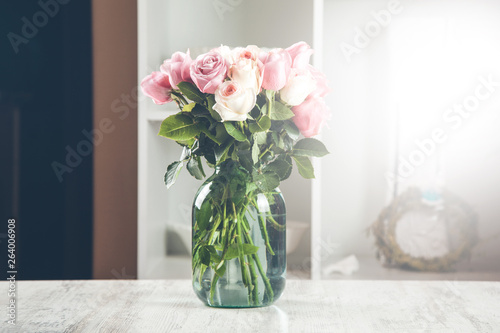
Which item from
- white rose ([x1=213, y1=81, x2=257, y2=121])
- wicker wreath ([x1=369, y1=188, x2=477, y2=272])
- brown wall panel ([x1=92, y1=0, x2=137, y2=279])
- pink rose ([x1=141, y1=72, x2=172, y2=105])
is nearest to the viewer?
white rose ([x1=213, y1=81, x2=257, y2=121])

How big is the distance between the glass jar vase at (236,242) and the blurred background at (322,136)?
42.4 inches

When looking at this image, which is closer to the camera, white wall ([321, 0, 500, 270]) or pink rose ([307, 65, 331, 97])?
pink rose ([307, 65, 331, 97])

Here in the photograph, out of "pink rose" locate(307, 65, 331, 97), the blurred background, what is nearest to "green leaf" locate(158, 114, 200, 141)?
"pink rose" locate(307, 65, 331, 97)

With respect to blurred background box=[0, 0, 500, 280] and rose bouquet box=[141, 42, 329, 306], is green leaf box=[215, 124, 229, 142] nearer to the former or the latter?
rose bouquet box=[141, 42, 329, 306]

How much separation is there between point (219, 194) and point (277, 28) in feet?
4.63

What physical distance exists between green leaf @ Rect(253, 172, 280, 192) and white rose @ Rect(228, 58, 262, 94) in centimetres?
14

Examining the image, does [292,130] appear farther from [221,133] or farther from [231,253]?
[231,253]

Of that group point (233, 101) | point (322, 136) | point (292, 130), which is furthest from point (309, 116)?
point (322, 136)

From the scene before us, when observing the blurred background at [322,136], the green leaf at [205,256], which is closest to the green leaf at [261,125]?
the green leaf at [205,256]

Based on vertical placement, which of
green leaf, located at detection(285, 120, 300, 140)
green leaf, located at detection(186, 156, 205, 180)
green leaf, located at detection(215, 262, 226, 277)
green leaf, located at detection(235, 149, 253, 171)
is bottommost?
green leaf, located at detection(215, 262, 226, 277)

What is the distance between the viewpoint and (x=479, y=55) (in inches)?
77.9

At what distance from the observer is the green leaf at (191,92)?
836 millimetres

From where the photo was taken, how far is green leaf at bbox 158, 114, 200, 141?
0.82 meters

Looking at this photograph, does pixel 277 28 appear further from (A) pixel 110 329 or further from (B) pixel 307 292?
(A) pixel 110 329
